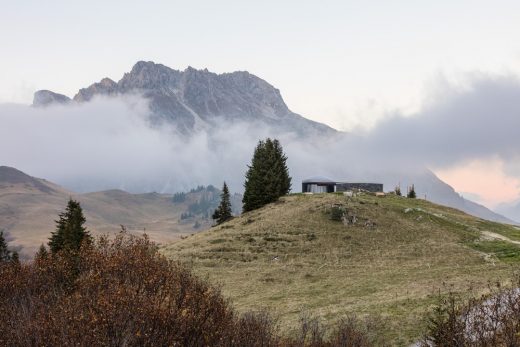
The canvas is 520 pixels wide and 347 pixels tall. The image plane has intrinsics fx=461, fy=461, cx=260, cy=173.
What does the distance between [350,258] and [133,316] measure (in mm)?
45085

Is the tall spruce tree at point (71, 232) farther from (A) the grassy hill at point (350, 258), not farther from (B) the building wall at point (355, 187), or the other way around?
(B) the building wall at point (355, 187)

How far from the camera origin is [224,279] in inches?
2020

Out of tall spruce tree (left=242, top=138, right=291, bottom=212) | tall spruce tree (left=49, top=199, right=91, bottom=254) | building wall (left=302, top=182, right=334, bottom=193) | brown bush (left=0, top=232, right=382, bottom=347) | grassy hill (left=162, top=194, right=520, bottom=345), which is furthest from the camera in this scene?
building wall (left=302, top=182, right=334, bottom=193)

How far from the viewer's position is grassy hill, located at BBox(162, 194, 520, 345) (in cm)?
3544

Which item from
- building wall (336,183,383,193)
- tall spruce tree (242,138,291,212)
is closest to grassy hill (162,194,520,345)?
tall spruce tree (242,138,291,212)

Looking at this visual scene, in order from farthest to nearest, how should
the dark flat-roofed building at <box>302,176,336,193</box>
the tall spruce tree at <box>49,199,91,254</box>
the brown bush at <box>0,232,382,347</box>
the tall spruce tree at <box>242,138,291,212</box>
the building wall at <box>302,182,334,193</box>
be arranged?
the dark flat-roofed building at <box>302,176,336,193</box> → the building wall at <box>302,182,334,193</box> → the tall spruce tree at <box>242,138,291,212</box> → the tall spruce tree at <box>49,199,91,254</box> → the brown bush at <box>0,232,382,347</box>

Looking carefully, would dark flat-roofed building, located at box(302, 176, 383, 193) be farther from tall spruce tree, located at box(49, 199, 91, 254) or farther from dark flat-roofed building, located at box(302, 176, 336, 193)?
tall spruce tree, located at box(49, 199, 91, 254)

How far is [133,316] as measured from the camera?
645 inches

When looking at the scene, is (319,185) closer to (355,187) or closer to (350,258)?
(355,187)

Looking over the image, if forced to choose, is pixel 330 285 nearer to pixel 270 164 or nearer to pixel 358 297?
pixel 358 297

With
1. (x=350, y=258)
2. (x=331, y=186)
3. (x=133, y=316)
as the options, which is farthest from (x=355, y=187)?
(x=133, y=316)

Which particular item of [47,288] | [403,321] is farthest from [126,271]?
[403,321]

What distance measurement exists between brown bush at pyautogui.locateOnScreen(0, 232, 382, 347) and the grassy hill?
1130cm

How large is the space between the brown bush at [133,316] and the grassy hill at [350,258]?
11.3 metres
